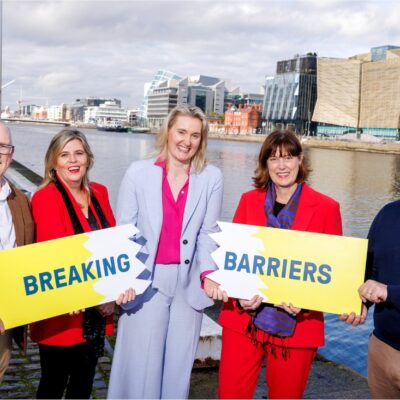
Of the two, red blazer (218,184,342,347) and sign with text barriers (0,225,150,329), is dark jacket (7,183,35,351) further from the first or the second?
red blazer (218,184,342,347)

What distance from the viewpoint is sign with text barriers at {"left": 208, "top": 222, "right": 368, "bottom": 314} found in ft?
9.30

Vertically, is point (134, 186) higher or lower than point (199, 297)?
higher

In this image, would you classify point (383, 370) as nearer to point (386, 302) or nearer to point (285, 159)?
point (386, 302)

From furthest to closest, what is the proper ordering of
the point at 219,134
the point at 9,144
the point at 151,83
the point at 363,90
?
the point at 151,83
the point at 219,134
the point at 363,90
the point at 9,144

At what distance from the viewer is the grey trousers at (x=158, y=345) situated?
2.79 m

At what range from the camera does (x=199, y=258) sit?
292 cm

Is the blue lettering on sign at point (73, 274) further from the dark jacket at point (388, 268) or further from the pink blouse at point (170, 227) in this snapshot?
the dark jacket at point (388, 268)

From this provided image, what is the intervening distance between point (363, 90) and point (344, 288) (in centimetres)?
10138

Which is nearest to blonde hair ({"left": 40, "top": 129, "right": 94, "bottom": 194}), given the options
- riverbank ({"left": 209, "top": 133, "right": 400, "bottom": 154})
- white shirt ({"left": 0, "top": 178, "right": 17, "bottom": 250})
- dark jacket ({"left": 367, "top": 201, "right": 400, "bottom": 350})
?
white shirt ({"left": 0, "top": 178, "right": 17, "bottom": 250})

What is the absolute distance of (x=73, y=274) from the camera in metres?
2.89

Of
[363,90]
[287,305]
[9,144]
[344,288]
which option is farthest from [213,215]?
[363,90]

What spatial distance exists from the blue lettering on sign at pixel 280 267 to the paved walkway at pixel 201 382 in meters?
1.08

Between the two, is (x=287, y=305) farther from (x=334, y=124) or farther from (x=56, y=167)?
(x=334, y=124)

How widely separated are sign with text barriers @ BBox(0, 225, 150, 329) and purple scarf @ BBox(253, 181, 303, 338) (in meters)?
0.67
